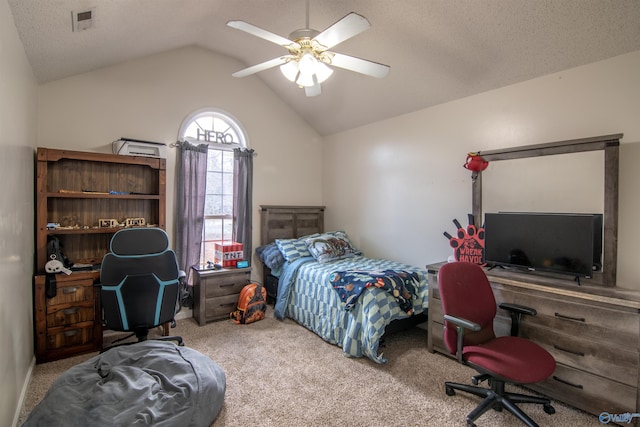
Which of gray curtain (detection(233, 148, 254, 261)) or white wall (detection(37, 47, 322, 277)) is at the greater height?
white wall (detection(37, 47, 322, 277))

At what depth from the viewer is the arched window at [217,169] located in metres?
3.93

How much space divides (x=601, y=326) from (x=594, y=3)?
2072 millimetres

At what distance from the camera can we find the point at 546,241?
96.0 inches

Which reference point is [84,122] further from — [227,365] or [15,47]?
[227,365]

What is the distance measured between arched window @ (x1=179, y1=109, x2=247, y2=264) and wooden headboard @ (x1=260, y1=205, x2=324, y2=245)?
1.51ft

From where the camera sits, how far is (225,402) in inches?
84.0

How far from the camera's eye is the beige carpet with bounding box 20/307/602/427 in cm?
199

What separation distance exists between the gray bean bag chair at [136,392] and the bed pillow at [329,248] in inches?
71.7

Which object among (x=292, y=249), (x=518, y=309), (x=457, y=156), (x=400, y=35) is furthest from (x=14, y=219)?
(x=457, y=156)

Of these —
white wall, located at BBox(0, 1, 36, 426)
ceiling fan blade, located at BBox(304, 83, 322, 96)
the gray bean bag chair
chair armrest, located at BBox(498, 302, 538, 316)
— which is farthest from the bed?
white wall, located at BBox(0, 1, 36, 426)

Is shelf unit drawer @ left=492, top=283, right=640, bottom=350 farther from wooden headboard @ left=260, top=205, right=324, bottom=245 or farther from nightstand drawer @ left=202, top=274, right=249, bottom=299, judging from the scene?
wooden headboard @ left=260, top=205, right=324, bottom=245

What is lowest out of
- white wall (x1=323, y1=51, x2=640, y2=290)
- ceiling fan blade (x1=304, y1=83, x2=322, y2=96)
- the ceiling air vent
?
white wall (x1=323, y1=51, x2=640, y2=290)

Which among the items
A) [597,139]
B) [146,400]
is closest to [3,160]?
[146,400]

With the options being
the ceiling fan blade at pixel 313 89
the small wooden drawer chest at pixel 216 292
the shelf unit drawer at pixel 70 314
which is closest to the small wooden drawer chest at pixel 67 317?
the shelf unit drawer at pixel 70 314
